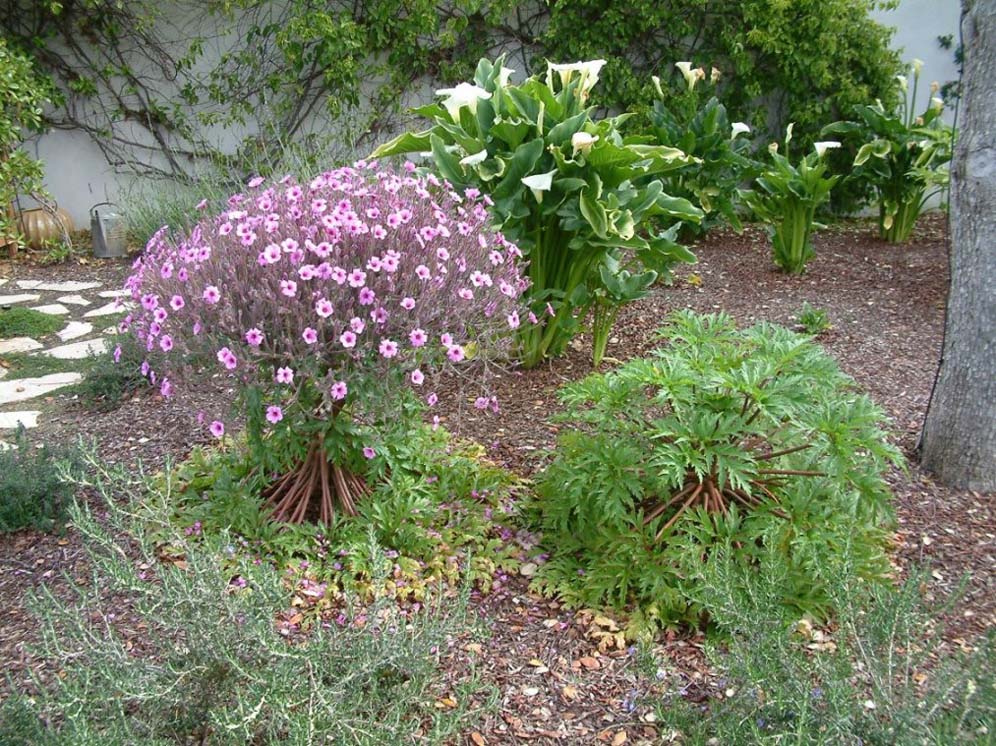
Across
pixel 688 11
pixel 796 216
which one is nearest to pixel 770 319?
pixel 796 216

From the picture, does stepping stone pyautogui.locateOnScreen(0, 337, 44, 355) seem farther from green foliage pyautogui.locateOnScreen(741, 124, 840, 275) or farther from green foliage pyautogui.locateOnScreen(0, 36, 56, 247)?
green foliage pyautogui.locateOnScreen(741, 124, 840, 275)

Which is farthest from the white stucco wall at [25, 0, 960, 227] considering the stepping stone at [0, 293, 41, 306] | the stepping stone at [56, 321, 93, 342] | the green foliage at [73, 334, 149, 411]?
the green foliage at [73, 334, 149, 411]

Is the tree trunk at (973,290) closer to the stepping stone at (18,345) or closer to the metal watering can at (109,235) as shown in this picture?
the stepping stone at (18,345)

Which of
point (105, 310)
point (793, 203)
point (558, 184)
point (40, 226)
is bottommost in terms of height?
point (105, 310)

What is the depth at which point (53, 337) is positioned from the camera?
4.91 metres

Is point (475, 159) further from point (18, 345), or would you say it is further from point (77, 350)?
point (18, 345)

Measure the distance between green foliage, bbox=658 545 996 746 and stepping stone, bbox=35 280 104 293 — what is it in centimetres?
534

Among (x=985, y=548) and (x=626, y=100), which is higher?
(x=626, y=100)

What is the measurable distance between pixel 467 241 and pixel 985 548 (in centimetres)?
179

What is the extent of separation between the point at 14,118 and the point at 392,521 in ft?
20.4

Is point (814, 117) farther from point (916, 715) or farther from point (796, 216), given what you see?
point (916, 715)

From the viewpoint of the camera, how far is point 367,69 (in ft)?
24.3

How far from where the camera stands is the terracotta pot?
7098 millimetres

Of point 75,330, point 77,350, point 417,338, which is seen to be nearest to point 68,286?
point 75,330
